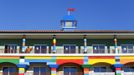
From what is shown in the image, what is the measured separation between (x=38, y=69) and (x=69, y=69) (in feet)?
13.2

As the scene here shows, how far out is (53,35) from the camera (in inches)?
2319

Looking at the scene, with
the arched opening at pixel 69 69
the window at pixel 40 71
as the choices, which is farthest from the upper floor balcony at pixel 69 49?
the window at pixel 40 71

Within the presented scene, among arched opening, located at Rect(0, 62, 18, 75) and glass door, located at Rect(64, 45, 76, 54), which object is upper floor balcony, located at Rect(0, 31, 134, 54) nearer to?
glass door, located at Rect(64, 45, 76, 54)

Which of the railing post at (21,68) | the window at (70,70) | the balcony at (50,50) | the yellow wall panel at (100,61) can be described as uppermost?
the balcony at (50,50)

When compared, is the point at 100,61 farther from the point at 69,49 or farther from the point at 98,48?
the point at 69,49

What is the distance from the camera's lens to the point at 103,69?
192 feet

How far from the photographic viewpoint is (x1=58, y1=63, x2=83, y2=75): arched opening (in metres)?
58.2

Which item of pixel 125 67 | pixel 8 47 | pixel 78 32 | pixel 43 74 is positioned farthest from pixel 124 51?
pixel 8 47

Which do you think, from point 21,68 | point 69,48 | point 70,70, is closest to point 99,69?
point 70,70

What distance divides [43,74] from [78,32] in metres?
7.07

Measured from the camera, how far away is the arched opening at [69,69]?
58188mm

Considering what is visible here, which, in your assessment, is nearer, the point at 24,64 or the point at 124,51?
the point at 24,64

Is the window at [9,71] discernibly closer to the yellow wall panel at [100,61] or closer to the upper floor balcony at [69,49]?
the upper floor balcony at [69,49]

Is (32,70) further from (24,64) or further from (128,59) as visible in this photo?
(128,59)
